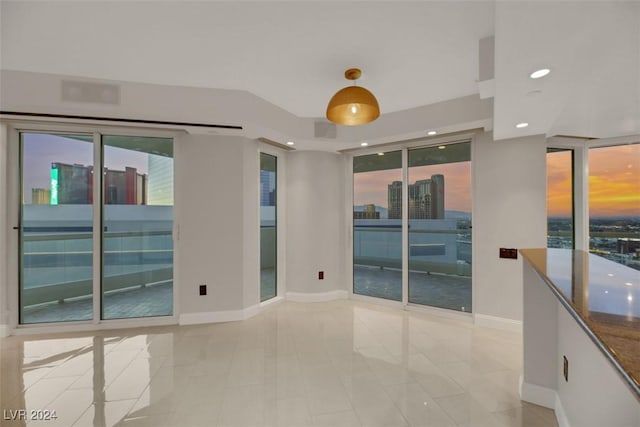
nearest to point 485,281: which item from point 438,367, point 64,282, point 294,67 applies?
point 438,367

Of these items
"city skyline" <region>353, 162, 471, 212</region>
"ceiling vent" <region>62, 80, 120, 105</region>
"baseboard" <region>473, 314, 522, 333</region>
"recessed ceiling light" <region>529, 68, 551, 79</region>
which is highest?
"ceiling vent" <region>62, 80, 120, 105</region>

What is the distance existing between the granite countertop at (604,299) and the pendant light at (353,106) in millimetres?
1672

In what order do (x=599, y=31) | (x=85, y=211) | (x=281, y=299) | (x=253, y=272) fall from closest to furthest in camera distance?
(x=599, y=31), (x=85, y=211), (x=253, y=272), (x=281, y=299)

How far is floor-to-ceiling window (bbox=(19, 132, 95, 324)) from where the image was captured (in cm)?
348

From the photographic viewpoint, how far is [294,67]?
2.64 m

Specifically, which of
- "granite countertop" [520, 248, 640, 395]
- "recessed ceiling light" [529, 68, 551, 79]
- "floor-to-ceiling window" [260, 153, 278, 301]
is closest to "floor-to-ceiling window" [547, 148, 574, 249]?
"granite countertop" [520, 248, 640, 395]

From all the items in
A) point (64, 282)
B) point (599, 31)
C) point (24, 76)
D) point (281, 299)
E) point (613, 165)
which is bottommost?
point (281, 299)

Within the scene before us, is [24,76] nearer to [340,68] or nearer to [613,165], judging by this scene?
[340,68]

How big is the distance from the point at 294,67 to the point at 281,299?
3.51 m

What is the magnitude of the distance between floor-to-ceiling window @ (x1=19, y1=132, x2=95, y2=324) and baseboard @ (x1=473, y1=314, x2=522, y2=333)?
5.03m

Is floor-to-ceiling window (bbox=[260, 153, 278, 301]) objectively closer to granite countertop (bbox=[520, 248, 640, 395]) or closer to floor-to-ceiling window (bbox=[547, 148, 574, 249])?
granite countertop (bbox=[520, 248, 640, 395])

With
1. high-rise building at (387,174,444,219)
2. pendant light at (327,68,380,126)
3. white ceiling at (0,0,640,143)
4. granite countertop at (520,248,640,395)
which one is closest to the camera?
granite countertop at (520,248,640,395)

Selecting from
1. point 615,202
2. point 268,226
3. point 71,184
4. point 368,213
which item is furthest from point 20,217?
point 615,202

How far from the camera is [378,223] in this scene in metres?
4.74
